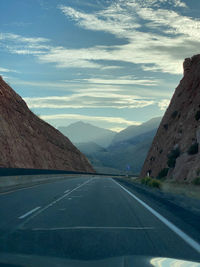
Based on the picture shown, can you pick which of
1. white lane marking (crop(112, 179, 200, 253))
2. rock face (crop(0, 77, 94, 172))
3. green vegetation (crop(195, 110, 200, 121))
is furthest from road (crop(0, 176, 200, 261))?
rock face (crop(0, 77, 94, 172))

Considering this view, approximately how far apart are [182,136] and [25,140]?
29424 millimetres

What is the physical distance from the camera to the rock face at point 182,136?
120 ft

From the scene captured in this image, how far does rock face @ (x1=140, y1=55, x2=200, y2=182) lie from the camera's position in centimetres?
3652

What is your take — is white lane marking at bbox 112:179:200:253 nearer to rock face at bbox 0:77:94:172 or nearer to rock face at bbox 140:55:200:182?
rock face at bbox 140:55:200:182

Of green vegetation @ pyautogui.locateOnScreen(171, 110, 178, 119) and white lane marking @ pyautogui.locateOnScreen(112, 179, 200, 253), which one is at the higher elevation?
green vegetation @ pyautogui.locateOnScreen(171, 110, 178, 119)

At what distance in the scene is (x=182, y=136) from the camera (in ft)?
149

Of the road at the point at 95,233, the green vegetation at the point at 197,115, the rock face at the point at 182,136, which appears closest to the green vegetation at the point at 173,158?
the rock face at the point at 182,136

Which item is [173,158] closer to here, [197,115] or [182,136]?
[182,136]

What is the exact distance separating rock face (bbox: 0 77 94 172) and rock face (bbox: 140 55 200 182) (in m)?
19.6

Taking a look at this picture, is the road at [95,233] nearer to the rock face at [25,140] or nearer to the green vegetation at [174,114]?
the rock face at [25,140]

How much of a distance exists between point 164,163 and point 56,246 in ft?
141

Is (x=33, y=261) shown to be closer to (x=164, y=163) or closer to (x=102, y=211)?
(x=102, y=211)

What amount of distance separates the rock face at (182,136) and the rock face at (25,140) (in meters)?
19.6

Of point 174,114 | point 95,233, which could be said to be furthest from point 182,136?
point 95,233
